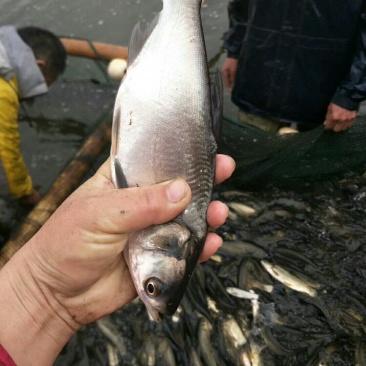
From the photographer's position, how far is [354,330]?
3248 mm

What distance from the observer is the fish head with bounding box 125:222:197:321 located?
207 centimetres

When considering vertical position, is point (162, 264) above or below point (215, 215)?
above

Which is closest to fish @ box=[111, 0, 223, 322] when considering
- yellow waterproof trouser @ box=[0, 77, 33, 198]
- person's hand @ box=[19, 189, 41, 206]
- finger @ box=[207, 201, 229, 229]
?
finger @ box=[207, 201, 229, 229]

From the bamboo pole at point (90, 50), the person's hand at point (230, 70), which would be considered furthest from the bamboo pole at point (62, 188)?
the bamboo pole at point (90, 50)

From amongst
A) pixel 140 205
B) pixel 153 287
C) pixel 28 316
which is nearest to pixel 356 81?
pixel 140 205

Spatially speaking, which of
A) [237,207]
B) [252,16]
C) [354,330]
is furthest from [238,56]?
[354,330]

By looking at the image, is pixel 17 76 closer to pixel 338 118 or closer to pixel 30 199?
pixel 30 199

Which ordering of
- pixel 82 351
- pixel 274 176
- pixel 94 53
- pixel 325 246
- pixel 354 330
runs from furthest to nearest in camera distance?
pixel 94 53, pixel 274 176, pixel 325 246, pixel 82 351, pixel 354 330

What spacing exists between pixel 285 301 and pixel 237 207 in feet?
3.47

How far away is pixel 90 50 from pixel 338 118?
3527 millimetres

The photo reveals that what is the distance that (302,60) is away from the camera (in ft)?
13.4

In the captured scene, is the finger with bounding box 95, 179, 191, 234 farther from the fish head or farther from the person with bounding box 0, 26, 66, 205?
the person with bounding box 0, 26, 66, 205

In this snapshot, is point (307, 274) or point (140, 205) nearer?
point (140, 205)

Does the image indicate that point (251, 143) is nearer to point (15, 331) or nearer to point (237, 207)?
point (237, 207)
